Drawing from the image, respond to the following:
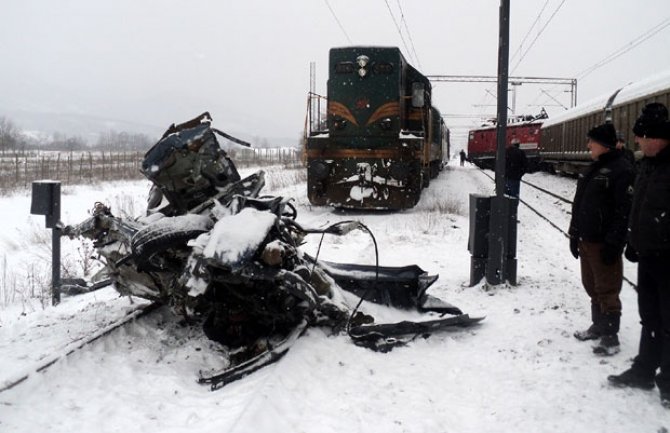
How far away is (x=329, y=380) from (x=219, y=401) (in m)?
0.79

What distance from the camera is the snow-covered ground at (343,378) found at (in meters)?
3.13

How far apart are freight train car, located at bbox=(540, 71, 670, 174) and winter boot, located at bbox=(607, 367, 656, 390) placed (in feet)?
34.1

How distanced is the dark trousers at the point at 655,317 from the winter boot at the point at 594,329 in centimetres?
65

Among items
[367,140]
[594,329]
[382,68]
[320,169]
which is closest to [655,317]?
[594,329]

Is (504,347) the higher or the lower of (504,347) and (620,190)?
the lower

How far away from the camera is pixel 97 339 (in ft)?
13.8

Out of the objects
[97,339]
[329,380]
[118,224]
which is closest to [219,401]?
[329,380]

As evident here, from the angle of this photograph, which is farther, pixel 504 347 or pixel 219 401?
pixel 504 347

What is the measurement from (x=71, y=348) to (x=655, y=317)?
4244mm

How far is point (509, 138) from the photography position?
111ft

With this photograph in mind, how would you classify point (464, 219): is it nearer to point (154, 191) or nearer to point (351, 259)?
point (351, 259)

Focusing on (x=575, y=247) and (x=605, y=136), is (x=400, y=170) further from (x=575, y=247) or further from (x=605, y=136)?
(x=605, y=136)

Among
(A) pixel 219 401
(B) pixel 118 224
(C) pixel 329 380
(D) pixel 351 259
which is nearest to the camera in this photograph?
(A) pixel 219 401

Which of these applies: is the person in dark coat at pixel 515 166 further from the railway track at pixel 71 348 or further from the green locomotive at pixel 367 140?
the railway track at pixel 71 348
